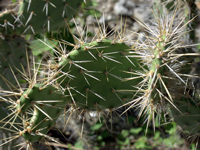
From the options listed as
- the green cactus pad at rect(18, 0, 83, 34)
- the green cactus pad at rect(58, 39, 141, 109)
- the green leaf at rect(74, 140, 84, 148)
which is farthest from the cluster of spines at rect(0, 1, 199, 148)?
the green leaf at rect(74, 140, 84, 148)

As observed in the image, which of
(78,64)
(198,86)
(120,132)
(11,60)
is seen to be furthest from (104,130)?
(78,64)

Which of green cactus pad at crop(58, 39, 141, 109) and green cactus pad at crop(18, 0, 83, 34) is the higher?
green cactus pad at crop(18, 0, 83, 34)

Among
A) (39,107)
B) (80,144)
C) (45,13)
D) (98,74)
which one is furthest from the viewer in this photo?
(80,144)

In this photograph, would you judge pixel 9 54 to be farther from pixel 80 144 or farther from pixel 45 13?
pixel 80 144

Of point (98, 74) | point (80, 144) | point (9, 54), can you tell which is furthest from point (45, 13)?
point (80, 144)

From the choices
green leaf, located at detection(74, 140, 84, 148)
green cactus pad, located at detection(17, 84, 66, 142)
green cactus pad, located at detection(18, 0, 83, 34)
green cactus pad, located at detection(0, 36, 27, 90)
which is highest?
green cactus pad, located at detection(18, 0, 83, 34)

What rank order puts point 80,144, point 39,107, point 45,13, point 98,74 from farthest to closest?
1. point 80,144
2. point 45,13
3. point 98,74
4. point 39,107

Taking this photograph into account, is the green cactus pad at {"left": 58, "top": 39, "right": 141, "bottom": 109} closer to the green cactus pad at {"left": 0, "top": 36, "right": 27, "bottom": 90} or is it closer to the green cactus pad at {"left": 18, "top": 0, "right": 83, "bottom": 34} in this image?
the green cactus pad at {"left": 18, "top": 0, "right": 83, "bottom": 34}
